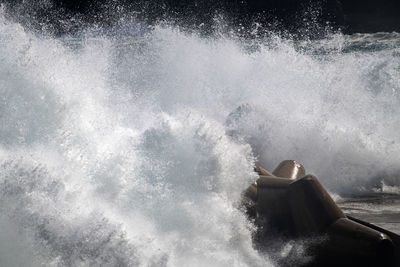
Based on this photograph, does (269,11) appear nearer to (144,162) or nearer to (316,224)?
(144,162)

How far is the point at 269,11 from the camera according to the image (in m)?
38.2

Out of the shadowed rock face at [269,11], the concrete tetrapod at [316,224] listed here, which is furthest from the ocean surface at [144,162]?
the shadowed rock face at [269,11]

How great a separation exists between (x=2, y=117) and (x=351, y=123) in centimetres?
644

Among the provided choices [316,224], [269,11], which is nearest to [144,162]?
[316,224]

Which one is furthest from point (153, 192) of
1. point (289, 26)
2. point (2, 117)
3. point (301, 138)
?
point (289, 26)

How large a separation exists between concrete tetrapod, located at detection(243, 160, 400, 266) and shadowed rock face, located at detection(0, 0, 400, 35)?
2507 centimetres

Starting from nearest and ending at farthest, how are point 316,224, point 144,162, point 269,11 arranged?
1. point 316,224
2. point 144,162
3. point 269,11

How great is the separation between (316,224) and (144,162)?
5.32 feet

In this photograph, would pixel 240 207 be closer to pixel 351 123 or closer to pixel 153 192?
pixel 153 192

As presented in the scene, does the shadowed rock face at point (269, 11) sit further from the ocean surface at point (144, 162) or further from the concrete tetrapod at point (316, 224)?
the concrete tetrapod at point (316, 224)

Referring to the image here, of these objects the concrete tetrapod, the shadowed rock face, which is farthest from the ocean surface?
the shadowed rock face

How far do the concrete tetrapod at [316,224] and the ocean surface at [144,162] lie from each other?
0.23 meters

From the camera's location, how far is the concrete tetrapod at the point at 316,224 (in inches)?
166

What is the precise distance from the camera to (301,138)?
8.92 m
